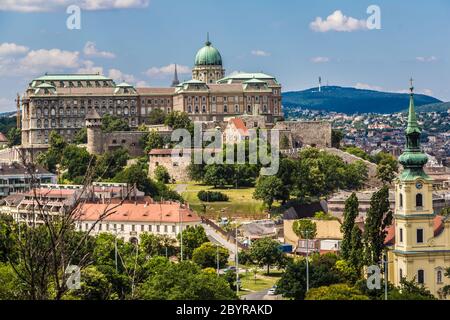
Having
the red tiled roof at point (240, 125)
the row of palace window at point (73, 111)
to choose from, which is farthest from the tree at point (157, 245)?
the row of palace window at point (73, 111)

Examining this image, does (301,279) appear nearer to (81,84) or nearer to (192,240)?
(192,240)

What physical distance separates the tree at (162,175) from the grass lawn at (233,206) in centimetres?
614

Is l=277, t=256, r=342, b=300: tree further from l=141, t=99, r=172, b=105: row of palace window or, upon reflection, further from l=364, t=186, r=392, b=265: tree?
l=141, t=99, r=172, b=105: row of palace window

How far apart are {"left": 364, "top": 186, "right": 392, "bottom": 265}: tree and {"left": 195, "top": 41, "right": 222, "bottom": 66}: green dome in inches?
2704

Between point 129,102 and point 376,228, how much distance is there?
61.4 metres

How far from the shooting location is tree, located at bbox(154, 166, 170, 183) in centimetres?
8344

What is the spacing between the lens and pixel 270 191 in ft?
236

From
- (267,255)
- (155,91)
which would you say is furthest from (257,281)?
(155,91)

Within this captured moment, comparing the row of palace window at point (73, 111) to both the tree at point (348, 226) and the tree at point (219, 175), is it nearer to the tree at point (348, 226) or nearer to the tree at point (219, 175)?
the tree at point (219, 175)

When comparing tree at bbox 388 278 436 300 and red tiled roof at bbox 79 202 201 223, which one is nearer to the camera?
tree at bbox 388 278 436 300

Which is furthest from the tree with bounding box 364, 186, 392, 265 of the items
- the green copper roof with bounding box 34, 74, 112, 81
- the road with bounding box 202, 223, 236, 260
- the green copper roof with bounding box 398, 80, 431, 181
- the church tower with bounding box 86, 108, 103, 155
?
the green copper roof with bounding box 34, 74, 112, 81

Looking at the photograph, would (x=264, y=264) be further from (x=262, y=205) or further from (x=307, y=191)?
(x=307, y=191)

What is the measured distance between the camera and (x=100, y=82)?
10844 cm
